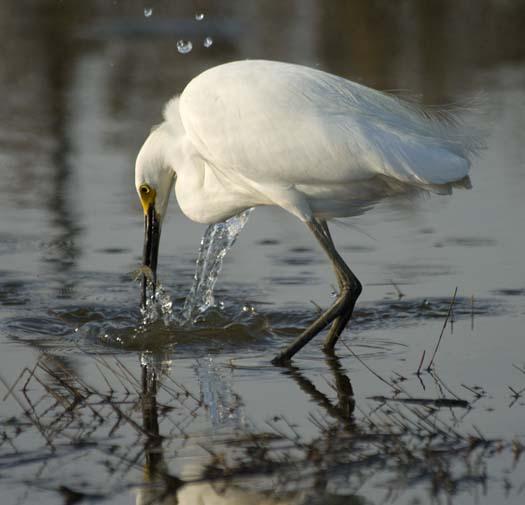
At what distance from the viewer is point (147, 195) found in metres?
7.27

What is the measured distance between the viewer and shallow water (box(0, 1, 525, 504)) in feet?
15.0

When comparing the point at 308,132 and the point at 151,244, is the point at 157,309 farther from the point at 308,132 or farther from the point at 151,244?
the point at 308,132

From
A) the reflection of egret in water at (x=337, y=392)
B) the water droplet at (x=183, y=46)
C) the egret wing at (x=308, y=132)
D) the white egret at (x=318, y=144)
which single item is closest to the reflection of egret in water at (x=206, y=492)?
the reflection of egret in water at (x=337, y=392)

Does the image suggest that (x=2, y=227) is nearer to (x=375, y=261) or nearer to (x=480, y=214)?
(x=375, y=261)

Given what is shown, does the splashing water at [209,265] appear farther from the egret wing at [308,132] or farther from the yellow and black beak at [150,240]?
the egret wing at [308,132]

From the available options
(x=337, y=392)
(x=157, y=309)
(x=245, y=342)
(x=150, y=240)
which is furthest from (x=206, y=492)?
(x=150, y=240)

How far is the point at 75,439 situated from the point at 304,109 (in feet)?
7.12

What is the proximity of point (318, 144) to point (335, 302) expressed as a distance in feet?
2.76

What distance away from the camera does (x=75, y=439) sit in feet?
16.2

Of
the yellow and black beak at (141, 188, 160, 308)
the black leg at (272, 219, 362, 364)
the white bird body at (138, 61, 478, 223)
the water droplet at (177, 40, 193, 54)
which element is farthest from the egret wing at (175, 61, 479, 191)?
the water droplet at (177, 40, 193, 54)

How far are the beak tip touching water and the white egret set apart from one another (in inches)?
25.3

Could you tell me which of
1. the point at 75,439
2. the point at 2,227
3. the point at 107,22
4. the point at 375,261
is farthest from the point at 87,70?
the point at 75,439

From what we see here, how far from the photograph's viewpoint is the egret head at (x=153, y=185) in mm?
7059

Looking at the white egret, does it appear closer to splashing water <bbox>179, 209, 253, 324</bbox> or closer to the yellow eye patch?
the yellow eye patch
